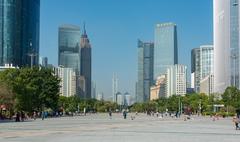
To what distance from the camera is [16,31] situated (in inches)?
7190

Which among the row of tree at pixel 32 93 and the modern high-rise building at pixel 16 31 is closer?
the row of tree at pixel 32 93

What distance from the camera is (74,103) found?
18938cm

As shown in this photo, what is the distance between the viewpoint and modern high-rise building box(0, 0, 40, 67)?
584 feet

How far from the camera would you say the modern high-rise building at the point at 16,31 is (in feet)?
584

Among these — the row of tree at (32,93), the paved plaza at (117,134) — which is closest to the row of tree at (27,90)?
the row of tree at (32,93)

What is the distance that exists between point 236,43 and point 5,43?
84.3 m

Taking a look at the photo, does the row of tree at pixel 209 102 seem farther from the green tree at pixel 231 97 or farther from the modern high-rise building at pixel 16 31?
the modern high-rise building at pixel 16 31

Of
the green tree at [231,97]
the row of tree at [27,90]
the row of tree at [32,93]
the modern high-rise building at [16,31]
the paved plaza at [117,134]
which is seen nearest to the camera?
the paved plaza at [117,134]

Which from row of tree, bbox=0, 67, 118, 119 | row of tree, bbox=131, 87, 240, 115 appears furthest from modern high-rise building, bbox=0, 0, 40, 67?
row of tree, bbox=0, 67, 118, 119

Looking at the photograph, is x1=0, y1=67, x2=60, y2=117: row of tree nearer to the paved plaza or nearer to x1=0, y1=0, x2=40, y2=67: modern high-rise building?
the paved plaza

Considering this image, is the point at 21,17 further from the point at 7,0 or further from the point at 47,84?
the point at 47,84

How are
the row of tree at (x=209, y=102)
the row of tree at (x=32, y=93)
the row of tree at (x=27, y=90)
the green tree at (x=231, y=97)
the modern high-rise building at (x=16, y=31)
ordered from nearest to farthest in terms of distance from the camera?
the row of tree at (x=27, y=90) → the row of tree at (x=32, y=93) → the row of tree at (x=209, y=102) → the green tree at (x=231, y=97) → the modern high-rise building at (x=16, y=31)

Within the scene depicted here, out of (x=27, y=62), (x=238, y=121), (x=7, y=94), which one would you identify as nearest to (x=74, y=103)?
(x=27, y=62)

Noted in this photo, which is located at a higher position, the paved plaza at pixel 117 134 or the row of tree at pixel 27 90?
the row of tree at pixel 27 90
